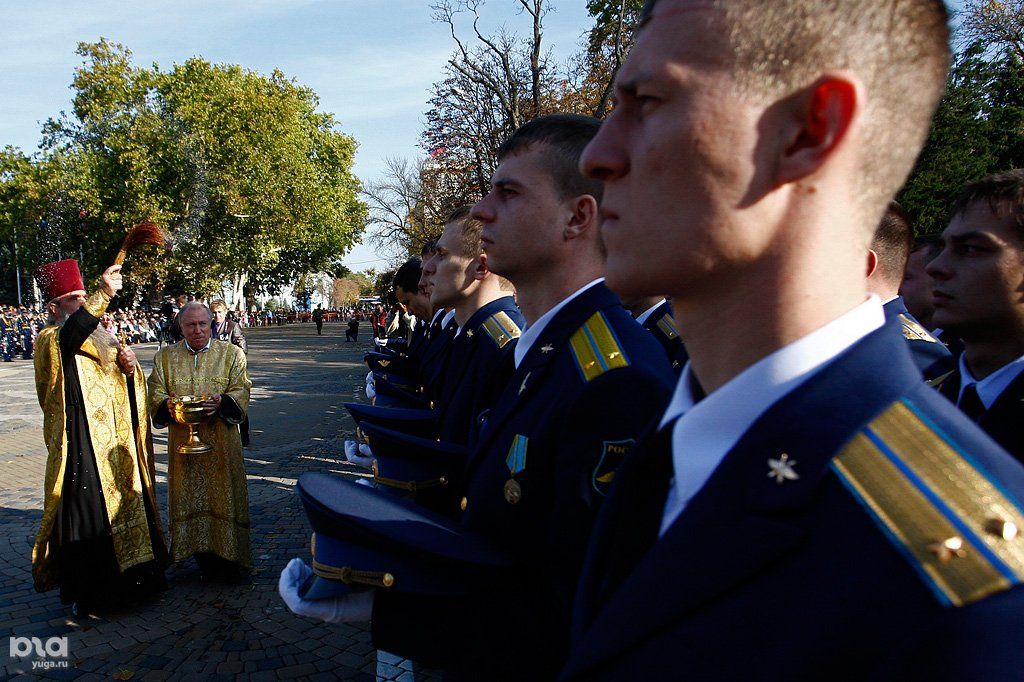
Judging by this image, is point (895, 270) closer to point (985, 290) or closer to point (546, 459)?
point (985, 290)

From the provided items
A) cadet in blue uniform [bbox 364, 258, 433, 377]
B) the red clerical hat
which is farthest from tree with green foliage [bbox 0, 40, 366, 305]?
the red clerical hat

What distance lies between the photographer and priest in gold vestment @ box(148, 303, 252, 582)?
509 cm

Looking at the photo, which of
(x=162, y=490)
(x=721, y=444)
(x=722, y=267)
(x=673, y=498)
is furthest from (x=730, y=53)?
(x=162, y=490)

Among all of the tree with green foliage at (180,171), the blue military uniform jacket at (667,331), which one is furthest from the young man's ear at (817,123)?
the tree with green foliage at (180,171)

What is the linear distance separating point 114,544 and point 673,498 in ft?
16.1

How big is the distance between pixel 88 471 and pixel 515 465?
13.9 feet

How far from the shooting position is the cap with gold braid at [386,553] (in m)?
1.48

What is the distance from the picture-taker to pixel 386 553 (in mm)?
1511

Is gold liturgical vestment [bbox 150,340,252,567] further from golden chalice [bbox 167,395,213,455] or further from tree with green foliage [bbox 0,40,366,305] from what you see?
tree with green foliage [bbox 0,40,366,305]

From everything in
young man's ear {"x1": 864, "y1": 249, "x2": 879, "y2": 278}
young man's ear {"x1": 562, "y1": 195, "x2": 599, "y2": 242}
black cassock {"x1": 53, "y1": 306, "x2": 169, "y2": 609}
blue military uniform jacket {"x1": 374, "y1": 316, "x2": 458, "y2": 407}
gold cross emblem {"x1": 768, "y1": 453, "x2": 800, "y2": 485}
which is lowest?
black cassock {"x1": 53, "y1": 306, "x2": 169, "y2": 609}

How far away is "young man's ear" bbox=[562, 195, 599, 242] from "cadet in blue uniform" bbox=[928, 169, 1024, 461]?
1.34 metres

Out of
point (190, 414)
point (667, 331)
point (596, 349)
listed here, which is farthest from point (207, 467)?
point (596, 349)

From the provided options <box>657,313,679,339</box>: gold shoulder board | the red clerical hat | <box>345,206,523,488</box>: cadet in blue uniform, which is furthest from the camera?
the red clerical hat

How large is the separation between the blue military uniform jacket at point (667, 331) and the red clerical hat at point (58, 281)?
4.20 meters
